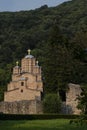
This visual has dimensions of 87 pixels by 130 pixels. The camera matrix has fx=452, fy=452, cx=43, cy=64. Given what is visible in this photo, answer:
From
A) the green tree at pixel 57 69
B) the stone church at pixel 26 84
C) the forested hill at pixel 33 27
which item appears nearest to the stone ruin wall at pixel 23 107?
the green tree at pixel 57 69

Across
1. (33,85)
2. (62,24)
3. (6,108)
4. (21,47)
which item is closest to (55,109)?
(6,108)

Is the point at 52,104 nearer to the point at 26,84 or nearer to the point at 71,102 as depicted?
the point at 71,102

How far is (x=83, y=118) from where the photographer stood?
22.5 feet

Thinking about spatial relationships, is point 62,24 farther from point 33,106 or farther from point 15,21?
point 33,106

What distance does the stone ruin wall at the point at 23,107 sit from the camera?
4731 cm

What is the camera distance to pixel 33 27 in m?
118

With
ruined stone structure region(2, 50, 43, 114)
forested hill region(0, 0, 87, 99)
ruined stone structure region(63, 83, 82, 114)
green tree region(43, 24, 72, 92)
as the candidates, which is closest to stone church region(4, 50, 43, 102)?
ruined stone structure region(2, 50, 43, 114)

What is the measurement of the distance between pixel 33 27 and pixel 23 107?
71.7 metres

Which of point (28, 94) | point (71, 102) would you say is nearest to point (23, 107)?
point (71, 102)

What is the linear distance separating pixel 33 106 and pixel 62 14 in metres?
83.7

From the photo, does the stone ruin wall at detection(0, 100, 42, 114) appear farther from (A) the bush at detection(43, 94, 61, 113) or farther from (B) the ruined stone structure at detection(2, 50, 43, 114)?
(B) the ruined stone structure at detection(2, 50, 43, 114)

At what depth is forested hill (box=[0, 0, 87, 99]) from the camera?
318ft

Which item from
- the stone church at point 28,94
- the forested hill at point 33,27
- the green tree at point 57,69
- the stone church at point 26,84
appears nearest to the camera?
the stone church at point 28,94

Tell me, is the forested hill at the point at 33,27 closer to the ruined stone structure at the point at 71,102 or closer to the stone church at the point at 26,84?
the stone church at the point at 26,84
